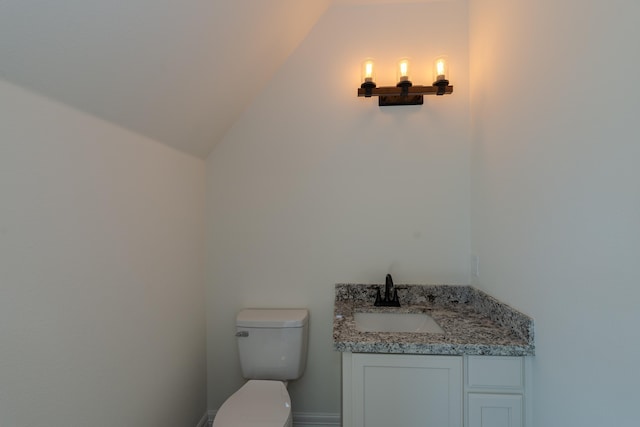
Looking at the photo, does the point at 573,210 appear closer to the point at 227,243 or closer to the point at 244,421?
the point at 244,421

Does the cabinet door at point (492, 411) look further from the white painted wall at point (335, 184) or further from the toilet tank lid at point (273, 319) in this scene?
the toilet tank lid at point (273, 319)

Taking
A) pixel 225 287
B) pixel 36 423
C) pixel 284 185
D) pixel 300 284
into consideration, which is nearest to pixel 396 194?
pixel 284 185

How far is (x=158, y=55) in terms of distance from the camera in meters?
1.04

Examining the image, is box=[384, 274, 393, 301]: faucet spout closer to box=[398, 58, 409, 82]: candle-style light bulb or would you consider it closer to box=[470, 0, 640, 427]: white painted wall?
box=[470, 0, 640, 427]: white painted wall

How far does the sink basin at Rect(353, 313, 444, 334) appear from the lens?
163 centimetres

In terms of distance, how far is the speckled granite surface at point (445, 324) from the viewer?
1.18 metres

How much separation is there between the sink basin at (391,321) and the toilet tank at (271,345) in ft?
1.15

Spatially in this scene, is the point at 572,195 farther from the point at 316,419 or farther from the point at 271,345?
the point at 316,419

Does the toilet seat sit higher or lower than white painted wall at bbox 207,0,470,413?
lower

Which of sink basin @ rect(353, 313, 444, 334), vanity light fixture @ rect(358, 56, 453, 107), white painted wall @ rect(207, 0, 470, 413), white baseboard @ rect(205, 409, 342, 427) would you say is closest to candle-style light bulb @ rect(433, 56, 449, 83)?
vanity light fixture @ rect(358, 56, 453, 107)

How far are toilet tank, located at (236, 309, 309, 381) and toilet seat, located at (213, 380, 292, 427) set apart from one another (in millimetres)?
102

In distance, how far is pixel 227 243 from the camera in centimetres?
188

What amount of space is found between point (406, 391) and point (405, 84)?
1.49 metres

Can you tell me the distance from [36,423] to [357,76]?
1.99 meters
